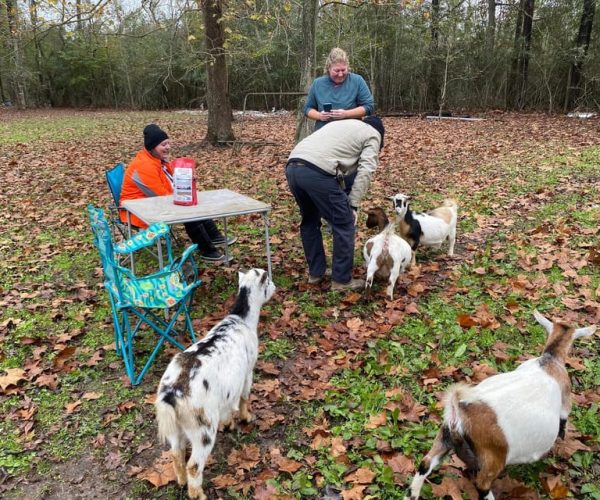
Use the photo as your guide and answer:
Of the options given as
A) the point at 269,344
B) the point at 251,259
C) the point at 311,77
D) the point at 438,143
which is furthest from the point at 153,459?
the point at 438,143

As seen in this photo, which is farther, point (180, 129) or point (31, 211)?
point (180, 129)

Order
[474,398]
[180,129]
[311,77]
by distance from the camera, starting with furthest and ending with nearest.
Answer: [180,129] → [311,77] → [474,398]

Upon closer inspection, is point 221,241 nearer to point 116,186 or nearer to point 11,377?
point 116,186

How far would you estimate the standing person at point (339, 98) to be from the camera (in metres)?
5.64

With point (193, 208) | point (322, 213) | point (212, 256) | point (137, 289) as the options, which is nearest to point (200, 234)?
point (212, 256)

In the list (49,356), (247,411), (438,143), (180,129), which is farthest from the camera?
(180,129)

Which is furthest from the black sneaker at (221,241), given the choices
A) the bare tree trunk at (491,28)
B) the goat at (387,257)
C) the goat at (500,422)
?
the bare tree trunk at (491,28)

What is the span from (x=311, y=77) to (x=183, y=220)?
6.19m

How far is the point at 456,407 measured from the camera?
232cm

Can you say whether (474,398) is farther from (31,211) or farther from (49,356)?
(31,211)

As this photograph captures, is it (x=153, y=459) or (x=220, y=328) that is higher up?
(x=220, y=328)

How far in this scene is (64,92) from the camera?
108ft

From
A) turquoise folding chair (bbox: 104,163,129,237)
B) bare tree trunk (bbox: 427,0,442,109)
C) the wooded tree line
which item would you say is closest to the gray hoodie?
turquoise folding chair (bbox: 104,163,129,237)

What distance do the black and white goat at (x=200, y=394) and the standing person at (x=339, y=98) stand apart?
3.49 m
